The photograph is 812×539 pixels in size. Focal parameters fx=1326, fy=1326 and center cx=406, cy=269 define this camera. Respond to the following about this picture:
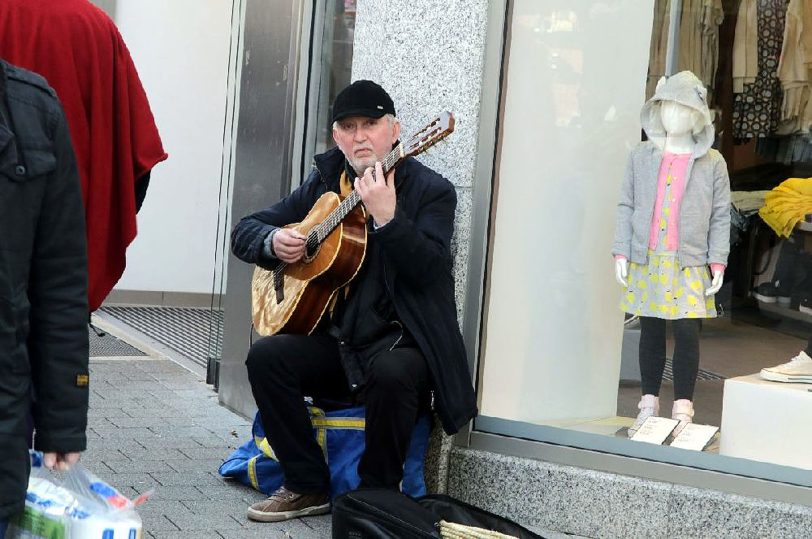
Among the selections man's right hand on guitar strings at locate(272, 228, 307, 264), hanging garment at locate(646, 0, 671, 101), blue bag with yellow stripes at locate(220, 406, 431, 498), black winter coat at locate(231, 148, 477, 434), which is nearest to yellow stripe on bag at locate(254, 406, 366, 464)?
blue bag with yellow stripes at locate(220, 406, 431, 498)

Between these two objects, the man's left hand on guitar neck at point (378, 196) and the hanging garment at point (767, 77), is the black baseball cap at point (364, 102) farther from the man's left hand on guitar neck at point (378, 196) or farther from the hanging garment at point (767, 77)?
the hanging garment at point (767, 77)

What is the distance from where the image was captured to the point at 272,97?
19.6 ft

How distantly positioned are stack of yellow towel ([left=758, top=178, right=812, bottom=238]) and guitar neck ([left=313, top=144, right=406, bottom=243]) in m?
1.27

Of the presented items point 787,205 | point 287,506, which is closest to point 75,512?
point 287,506

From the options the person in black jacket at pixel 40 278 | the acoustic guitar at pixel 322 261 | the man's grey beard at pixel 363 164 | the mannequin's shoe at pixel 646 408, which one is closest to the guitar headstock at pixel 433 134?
the acoustic guitar at pixel 322 261

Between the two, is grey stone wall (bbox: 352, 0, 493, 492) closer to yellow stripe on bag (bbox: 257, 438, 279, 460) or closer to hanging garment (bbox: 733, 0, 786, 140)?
yellow stripe on bag (bbox: 257, 438, 279, 460)

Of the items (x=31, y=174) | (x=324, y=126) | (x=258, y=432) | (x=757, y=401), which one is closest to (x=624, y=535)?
(x=757, y=401)

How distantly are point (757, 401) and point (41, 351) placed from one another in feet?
9.12

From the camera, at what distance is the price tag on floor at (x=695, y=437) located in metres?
Result: 4.49

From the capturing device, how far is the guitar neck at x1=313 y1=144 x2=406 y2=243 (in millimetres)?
4266

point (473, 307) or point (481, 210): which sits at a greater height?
point (481, 210)

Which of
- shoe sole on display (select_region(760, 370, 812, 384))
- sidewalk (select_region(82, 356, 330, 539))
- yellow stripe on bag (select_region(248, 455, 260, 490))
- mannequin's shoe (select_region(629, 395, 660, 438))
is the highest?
shoe sole on display (select_region(760, 370, 812, 384))

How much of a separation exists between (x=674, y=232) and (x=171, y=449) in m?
2.15

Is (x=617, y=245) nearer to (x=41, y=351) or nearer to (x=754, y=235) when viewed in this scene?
(x=754, y=235)
